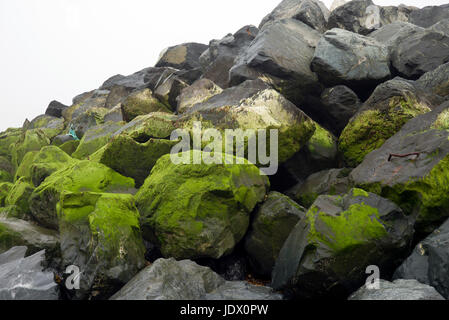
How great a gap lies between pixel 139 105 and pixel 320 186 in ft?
34.3

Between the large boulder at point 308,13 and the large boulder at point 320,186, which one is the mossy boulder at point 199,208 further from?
the large boulder at point 308,13

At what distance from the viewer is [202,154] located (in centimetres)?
795

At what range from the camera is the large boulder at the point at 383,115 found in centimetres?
898

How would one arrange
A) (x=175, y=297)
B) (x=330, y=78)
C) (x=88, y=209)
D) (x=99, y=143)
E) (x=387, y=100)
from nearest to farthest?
(x=175, y=297) → (x=88, y=209) → (x=387, y=100) → (x=330, y=78) → (x=99, y=143)

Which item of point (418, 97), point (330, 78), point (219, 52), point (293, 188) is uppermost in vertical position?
point (219, 52)

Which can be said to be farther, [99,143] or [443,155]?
[99,143]

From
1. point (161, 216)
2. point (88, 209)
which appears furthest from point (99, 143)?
point (161, 216)

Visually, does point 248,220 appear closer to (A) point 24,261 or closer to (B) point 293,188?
(B) point 293,188

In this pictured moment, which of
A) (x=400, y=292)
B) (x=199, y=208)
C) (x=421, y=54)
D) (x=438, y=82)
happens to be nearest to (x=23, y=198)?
(x=199, y=208)

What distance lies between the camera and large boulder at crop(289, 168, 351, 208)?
861 centimetres

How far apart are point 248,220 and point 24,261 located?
509 cm

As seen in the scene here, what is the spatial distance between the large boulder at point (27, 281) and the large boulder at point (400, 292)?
5.56 metres

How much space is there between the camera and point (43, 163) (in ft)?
41.2

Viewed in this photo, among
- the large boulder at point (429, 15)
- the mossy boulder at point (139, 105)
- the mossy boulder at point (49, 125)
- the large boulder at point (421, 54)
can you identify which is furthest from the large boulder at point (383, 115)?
the mossy boulder at point (49, 125)
